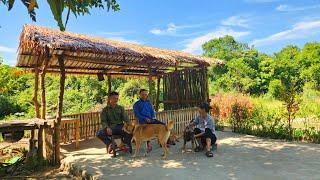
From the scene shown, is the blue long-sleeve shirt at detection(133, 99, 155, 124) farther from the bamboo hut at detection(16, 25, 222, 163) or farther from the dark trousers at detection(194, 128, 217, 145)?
the bamboo hut at detection(16, 25, 222, 163)

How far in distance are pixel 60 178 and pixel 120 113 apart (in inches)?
80.9

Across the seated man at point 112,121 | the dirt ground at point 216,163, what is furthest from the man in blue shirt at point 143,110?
the dirt ground at point 216,163

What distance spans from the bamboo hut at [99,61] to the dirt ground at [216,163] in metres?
1.39

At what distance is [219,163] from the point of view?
23.3 ft

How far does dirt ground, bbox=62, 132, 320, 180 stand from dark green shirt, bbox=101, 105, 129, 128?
74 centimetres

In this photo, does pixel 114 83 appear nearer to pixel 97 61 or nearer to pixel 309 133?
pixel 97 61

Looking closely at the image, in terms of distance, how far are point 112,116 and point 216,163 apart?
2686 mm

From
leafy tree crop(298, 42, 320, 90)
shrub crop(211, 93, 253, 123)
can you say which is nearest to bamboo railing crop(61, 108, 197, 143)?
shrub crop(211, 93, 253, 123)

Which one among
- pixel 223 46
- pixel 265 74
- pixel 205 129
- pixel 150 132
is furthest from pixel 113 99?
pixel 223 46

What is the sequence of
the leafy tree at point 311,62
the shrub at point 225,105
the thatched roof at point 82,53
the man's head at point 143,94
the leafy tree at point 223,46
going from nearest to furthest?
1. the thatched roof at point 82,53
2. the man's head at point 143,94
3. the shrub at point 225,105
4. the leafy tree at point 311,62
5. the leafy tree at point 223,46

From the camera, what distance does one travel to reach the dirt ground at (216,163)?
6.22 metres

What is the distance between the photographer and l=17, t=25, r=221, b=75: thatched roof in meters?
7.93

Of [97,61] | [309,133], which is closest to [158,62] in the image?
[97,61]

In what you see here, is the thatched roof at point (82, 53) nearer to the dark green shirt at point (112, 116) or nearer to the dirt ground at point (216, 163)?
the dark green shirt at point (112, 116)
